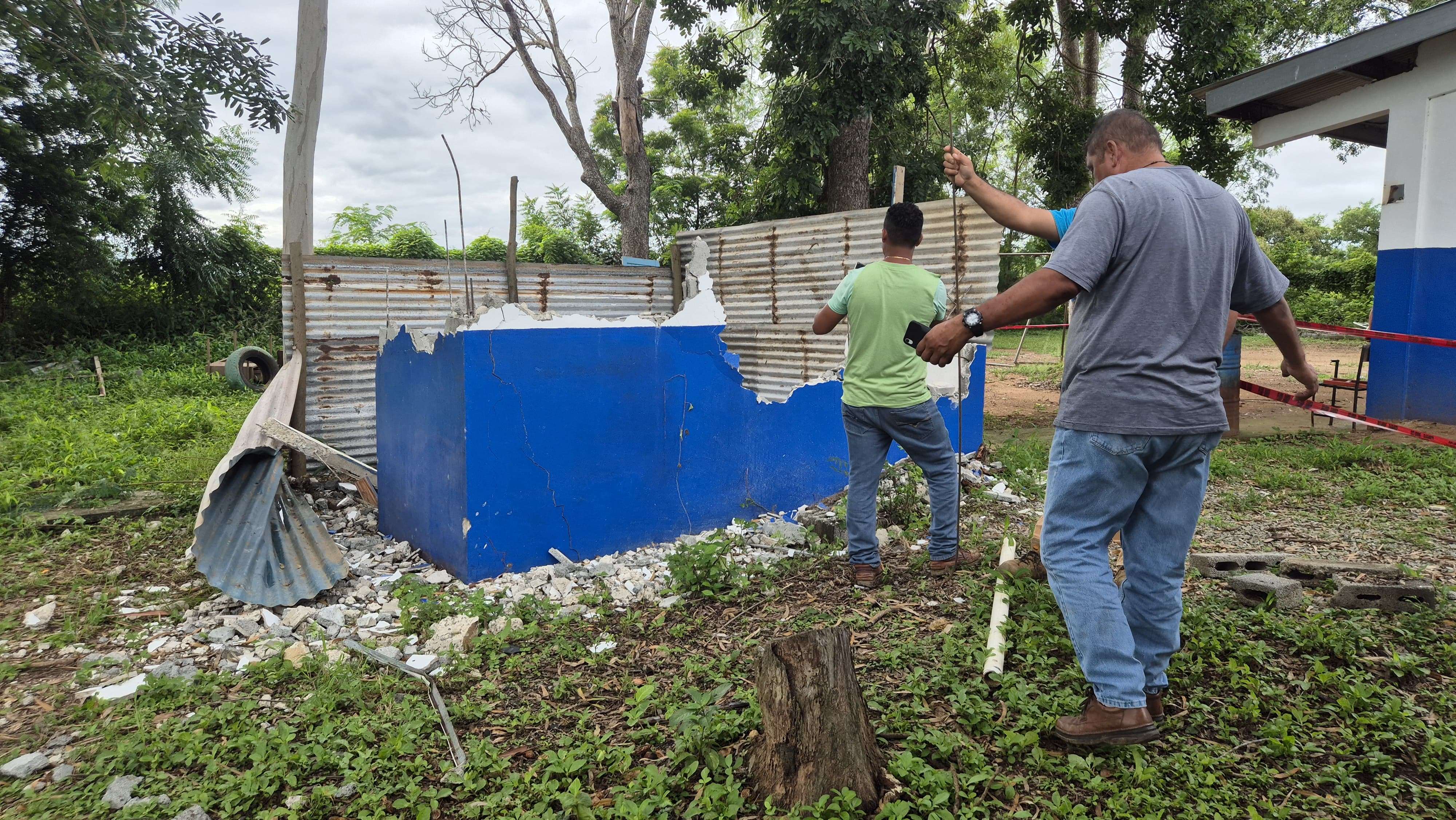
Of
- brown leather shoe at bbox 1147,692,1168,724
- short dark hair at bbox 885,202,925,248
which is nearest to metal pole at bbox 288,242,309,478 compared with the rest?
short dark hair at bbox 885,202,925,248

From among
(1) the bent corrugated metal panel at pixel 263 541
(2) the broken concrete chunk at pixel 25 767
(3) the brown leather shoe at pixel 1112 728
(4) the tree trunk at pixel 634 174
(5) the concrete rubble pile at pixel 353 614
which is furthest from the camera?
(4) the tree trunk at pixel 634 174

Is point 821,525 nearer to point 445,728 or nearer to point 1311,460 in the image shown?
point 445,728

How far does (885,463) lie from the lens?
4102mm

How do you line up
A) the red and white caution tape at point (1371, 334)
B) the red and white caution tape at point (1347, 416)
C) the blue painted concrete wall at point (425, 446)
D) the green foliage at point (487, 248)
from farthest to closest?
the green foliage at point (487, 248) → the red and white caution tape at point (1371, 334) → the red and white caution tape at point (1347, 416) → the blue painted concrete wall at point (425, 446)

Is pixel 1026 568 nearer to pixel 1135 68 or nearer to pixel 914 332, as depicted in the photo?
pixel 914 332

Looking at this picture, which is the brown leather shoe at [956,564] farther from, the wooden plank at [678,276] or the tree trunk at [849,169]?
the tree trunk at [849,169]

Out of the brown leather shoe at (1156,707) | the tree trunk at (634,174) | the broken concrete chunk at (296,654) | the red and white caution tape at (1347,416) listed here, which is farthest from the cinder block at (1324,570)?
the tree trunk at (634,174)

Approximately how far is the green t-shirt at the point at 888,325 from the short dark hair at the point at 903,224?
13 cm

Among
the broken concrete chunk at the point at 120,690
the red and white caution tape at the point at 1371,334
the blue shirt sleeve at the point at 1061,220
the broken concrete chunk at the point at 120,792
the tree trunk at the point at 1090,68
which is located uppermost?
the tree trunk at the point at 1090,68

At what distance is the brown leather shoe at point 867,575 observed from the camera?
4000 mm

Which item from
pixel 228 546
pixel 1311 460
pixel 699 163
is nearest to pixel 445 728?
pixel 228 546

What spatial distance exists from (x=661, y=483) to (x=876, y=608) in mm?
2078

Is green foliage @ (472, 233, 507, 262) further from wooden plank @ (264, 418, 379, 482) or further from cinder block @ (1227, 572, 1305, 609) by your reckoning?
cinder block @ (1227, 572, 1305, 609)

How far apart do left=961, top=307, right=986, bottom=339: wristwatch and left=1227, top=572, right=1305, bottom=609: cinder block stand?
2.21 metres
